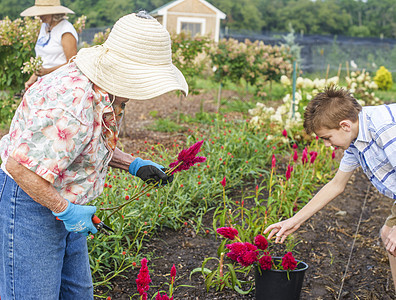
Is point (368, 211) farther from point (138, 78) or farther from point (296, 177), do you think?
point (138, 78)

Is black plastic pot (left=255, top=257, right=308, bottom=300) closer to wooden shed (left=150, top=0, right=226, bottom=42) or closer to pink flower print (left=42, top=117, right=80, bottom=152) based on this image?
pink flower print (left=42, top=117, right=80, bottom=152)

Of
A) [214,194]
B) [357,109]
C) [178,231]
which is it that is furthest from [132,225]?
[357,109]

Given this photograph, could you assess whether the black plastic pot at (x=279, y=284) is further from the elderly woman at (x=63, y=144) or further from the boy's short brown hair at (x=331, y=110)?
the elderly woman at (x=63, y=144)

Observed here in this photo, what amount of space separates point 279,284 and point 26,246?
4.15ft

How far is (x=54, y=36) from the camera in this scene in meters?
4.08

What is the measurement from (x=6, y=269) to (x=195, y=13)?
64.3 ft

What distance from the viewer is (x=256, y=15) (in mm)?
40062

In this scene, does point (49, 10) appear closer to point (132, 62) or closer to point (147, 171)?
point (147, 171)

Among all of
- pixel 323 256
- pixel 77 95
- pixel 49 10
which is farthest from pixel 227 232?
pixel 49 10

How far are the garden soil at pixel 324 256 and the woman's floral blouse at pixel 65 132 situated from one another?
1201 millimetres

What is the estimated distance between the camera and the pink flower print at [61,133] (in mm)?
1411

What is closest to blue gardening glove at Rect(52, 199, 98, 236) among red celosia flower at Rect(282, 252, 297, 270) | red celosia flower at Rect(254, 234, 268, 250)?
red celosia flower at Rect(254, 234, 268, 250)

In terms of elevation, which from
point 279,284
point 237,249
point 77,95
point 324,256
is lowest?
point 324,256

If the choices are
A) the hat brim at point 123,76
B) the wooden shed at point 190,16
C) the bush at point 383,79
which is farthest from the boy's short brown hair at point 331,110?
the wooden shed at point 190,16
